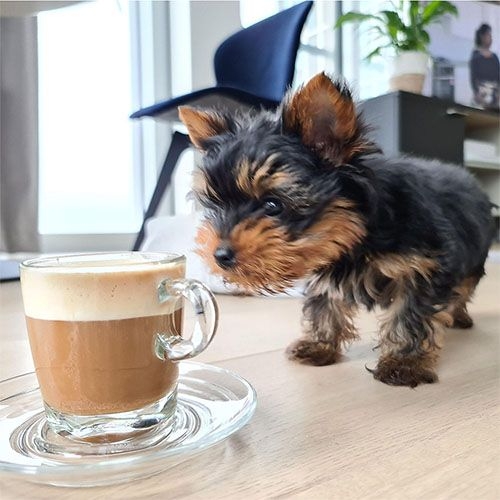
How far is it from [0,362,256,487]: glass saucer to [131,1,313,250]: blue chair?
1.63 metres

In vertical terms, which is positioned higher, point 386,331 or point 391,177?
point 391,177

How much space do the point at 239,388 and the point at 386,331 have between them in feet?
1.28

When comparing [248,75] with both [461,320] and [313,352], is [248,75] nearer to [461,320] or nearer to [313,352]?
[461,320]

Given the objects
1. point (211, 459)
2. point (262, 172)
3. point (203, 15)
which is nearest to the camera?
point (211, 459)

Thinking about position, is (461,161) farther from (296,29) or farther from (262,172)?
(262,172)

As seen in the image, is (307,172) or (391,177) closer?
(307,172)

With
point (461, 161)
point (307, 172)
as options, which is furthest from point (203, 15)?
point (307, 172)

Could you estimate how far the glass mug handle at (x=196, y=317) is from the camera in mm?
579

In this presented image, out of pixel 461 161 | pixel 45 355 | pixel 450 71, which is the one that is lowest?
pixel 45 355

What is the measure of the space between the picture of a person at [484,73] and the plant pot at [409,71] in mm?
1391

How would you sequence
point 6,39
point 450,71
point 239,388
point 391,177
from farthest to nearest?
1. point 450,71
2. point 6,39
3. point 391,177
4. point 239,388

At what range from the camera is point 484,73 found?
476cm

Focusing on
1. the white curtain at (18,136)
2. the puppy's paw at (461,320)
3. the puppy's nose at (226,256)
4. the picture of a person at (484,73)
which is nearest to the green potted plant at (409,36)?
the picture of a person at (484,73)

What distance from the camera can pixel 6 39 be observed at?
3.08 metres
